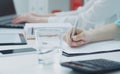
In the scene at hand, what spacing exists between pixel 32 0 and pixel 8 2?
3.71 ft

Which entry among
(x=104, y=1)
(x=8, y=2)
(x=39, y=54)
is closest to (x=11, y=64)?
(x=39, y=54)

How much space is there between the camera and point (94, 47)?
2.83ft

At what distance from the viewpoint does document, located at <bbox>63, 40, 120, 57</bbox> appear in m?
0.81

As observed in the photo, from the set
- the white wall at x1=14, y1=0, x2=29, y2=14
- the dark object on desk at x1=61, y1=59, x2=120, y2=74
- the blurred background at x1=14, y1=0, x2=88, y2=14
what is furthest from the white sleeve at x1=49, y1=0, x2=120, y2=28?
the white wall at x1=14, y1=0, x2=29, y2=14

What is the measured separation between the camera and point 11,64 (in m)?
0.69

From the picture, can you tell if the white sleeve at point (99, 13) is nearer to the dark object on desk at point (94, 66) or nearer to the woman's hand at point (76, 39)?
the woman's hand at point (76, 39)

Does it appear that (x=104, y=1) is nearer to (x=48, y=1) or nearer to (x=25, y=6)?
(x=48, y=1)

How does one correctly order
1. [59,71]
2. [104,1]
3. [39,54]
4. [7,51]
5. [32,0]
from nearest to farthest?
[59,71] < [39,54] < [7,51] < [104,1] < [32,0]

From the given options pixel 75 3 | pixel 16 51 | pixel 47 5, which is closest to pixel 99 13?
pixel 16 51

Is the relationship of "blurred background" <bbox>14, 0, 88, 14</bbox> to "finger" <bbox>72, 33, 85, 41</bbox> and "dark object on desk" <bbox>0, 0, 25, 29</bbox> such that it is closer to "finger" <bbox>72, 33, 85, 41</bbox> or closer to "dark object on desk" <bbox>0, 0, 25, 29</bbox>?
"dark object on desk" <bbox>0, 0, 25, 29</bbox>

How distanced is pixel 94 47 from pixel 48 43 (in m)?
0.18

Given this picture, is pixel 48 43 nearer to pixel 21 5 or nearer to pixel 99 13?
pixel 99 13

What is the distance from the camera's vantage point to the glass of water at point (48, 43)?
2.42ft

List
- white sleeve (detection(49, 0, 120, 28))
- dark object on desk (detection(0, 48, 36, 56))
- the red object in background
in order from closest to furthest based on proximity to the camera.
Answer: dark object on desk (detection(0, 48, 36, 56)) < white sleeve (detection(49, 0, 120, 28)) < the red object in background
